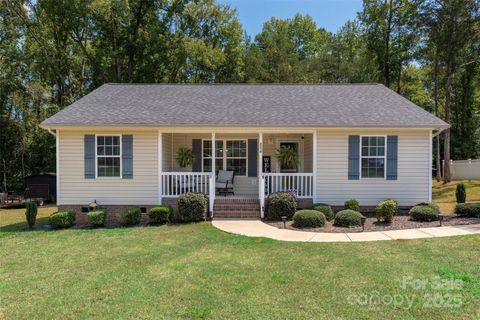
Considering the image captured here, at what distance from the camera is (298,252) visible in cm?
676

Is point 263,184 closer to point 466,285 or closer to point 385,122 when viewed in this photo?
point 385,122

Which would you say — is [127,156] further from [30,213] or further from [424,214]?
[424,214]

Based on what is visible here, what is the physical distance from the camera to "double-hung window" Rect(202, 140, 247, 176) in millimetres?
13195

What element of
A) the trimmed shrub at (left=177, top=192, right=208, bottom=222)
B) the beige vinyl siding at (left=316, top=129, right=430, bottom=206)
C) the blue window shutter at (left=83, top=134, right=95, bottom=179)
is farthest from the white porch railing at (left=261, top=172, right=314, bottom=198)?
the blue window shutter at (left=83, top=134, right=95, bottom=179)

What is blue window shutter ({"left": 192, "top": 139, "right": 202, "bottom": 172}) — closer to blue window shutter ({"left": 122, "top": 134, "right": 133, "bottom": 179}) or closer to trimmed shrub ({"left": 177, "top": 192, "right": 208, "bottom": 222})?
blue window shutter ({"left": 122, "top": 134, "right": 133, "bottom": 179})

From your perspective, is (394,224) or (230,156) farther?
(230,156)

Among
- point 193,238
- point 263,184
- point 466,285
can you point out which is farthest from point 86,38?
point 466,285

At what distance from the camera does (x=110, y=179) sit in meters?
11.2

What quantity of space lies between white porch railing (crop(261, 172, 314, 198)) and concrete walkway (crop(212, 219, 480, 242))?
7.04 feet

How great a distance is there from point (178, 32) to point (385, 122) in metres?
18.9

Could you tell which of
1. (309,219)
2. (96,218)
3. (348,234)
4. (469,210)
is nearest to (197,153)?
(96,218)

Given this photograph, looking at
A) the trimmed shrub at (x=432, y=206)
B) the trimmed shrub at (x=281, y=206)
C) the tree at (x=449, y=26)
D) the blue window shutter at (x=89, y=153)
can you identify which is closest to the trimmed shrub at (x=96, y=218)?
the blue window shutter at (x=89, y=153)

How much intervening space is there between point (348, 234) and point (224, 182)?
5.33 m

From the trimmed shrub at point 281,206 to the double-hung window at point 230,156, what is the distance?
9.79 feet
